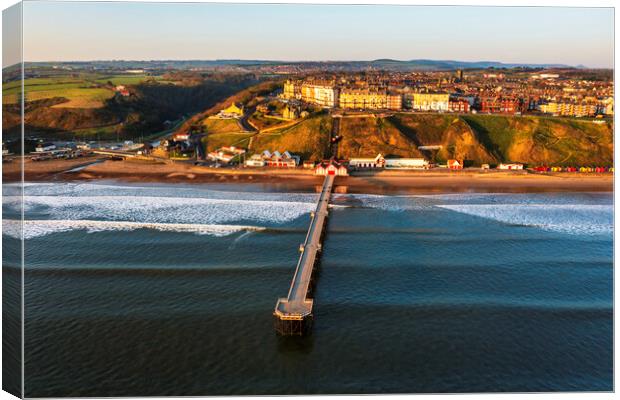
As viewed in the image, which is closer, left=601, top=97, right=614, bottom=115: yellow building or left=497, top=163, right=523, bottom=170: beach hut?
left=497, top=163, right=523, bottom=170: beach hut

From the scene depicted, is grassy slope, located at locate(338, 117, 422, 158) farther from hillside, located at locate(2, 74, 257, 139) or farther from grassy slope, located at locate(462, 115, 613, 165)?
hillside, located at locate(2, 74, 257, 139)

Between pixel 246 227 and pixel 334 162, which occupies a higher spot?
pixel 334 162

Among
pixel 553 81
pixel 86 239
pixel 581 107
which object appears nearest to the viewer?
pixel 86 239

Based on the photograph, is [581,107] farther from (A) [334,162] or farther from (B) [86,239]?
(B) [86,239]

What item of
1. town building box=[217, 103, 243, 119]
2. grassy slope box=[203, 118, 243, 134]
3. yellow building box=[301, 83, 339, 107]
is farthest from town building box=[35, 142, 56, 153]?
yellow building box=[301, 83, 339, 107]

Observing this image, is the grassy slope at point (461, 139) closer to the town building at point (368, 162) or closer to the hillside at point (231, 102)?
the town building at point (368, 162)

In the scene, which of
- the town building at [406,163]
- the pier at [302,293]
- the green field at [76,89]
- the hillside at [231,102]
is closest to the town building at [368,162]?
the town building at [406,163]

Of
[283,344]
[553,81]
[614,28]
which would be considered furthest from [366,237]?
[553,81]
